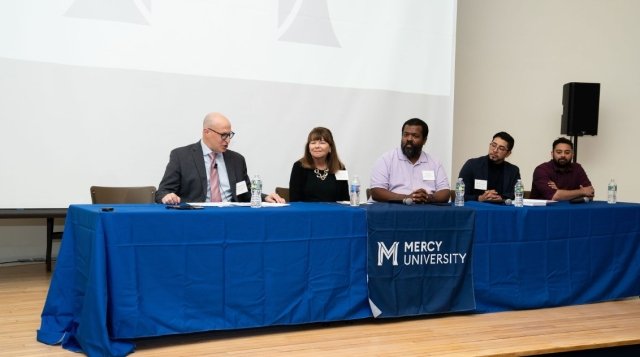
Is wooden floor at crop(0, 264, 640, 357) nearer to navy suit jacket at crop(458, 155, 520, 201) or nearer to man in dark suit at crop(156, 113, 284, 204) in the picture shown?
man in dark suit at crop(156, 113, 284, 204)

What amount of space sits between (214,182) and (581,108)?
388 centimetres

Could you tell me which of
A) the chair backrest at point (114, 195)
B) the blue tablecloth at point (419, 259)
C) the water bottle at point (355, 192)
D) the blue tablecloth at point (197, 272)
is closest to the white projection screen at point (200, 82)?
the chair backrest at point (114, 195)

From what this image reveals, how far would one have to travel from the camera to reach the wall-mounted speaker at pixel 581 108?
580cm

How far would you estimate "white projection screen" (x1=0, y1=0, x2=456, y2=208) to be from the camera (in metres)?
4.26

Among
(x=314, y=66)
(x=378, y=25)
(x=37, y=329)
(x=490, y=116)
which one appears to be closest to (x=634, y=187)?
(x=490, y=116)

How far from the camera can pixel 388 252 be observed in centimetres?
319

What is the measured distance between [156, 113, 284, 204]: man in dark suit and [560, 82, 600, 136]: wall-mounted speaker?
362 cm

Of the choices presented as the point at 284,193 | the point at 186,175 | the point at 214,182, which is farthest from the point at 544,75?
the point at 186,175

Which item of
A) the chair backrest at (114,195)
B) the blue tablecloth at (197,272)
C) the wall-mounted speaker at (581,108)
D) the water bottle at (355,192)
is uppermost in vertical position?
the wall-mounted speaker at (581,108)

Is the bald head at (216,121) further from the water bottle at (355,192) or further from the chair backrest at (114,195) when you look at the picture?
the chair backrest at (114,195)

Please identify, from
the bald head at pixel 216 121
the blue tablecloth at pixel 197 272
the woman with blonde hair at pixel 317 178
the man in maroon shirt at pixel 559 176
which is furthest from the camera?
the man in maroon shirt at pixel 559 176

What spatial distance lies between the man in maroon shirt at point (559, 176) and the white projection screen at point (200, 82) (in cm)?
115

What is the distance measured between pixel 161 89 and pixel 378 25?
1.93m

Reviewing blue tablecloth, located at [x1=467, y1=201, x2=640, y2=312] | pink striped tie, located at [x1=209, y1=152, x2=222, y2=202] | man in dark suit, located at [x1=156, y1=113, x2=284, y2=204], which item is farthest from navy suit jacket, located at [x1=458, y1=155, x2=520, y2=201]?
pink striped tie, located at [x1=209, y1=152, x2=222, y2=202]
